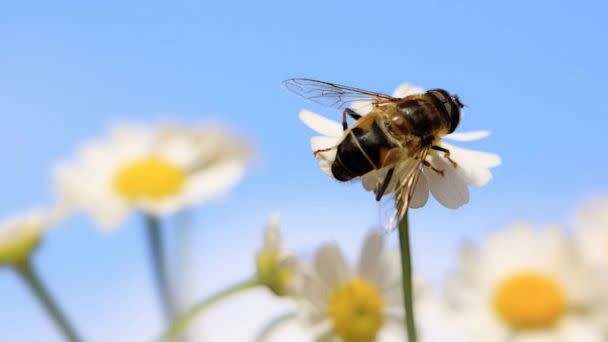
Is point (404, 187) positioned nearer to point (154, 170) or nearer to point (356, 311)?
point (356, 311)

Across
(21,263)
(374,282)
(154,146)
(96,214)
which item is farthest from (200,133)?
(374,282)

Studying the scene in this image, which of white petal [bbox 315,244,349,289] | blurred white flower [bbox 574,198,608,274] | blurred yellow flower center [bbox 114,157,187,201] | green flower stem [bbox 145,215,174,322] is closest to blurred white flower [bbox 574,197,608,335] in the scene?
blurred white flower [bbox 574,198,608,274]

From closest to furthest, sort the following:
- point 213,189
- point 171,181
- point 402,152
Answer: point 402,152 < point 213,189 < point 171,181

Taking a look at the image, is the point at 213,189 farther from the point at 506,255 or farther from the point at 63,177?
the point at 506,255

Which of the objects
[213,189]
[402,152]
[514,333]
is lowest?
[514,333]

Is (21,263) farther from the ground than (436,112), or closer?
closer

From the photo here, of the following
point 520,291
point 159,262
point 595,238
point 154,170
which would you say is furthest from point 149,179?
point 595,238

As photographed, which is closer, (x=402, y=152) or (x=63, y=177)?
(x=402, y=152)
